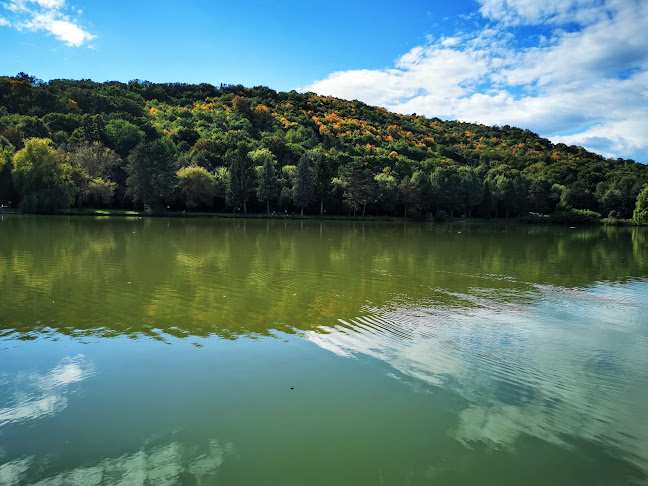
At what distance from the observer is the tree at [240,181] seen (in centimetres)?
7225

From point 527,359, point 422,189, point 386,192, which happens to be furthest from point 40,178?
point 527,359

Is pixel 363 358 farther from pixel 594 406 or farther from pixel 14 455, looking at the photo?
pixel 14 455

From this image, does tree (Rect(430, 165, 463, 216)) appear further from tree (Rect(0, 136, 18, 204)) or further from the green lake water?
the green lake water

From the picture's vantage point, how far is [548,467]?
4.85 meters

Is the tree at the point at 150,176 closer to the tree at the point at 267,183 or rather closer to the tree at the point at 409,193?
the tree at the point at 267,183

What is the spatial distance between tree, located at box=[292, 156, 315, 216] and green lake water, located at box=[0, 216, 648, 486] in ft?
203

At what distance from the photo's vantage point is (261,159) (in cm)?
8938

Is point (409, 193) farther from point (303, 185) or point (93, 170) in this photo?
point (93, 170)

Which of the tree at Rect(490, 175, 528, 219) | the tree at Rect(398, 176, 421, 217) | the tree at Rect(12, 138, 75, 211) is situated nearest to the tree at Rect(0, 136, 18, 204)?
the tree at Rect(12, 138, 75, 211)

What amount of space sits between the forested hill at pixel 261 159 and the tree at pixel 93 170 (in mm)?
240

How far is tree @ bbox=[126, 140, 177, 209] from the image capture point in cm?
6625

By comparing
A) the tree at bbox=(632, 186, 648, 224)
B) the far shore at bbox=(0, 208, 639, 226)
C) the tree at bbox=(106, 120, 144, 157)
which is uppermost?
the tree at bbox=(106, 120, 144, 157)

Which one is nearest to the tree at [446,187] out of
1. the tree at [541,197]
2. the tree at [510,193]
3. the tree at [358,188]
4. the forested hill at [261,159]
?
the forested hill at [261,159]

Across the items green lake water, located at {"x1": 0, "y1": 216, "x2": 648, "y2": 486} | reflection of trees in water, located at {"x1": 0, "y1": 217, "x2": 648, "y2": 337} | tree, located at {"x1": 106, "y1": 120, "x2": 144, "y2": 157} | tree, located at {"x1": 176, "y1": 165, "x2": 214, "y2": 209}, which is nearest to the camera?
green lake water, located at {"x1": 0, "y1": 216, "x2": 648, "y2": 486}
